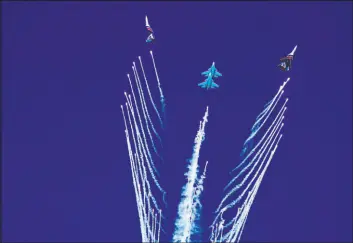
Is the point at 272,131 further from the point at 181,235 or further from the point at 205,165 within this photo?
the point at 181,235

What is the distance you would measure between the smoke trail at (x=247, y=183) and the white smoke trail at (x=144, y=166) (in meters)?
3.67

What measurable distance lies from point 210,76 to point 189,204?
8.05 m

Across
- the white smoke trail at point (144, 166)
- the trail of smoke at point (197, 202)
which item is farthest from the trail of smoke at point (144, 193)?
the trail of smoke at point (197, 202)

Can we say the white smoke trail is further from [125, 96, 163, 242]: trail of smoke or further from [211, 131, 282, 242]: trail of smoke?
[211, 131, 282, 242]: trail of smoke

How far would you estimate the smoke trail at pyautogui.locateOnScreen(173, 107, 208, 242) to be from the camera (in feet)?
85.0

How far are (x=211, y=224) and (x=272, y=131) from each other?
6833mm

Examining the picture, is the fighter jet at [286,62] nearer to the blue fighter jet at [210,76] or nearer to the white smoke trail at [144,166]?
the blue fighter jet at [210,76]

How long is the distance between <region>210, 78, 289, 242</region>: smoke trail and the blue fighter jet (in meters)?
3.52

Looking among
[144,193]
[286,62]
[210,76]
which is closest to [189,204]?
[144,193]

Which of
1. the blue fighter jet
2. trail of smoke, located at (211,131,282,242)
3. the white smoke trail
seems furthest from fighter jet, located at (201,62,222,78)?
trail of smoke, located at (211,131,282,242)

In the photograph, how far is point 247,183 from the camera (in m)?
25.9

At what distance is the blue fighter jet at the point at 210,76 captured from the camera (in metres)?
26.7

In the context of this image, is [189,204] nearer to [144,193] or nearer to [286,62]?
[144,193]

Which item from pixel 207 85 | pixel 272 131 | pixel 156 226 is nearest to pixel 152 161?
pixel 156 226
